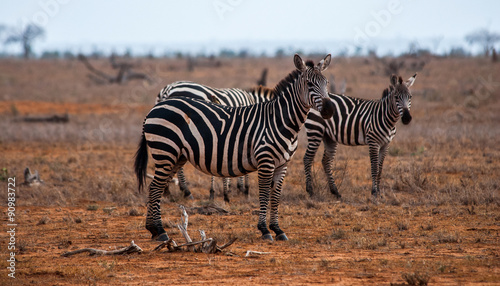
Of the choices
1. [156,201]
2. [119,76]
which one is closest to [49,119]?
[156,201]

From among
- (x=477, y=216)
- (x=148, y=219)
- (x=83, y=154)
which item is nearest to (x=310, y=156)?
(x=477, y=216)

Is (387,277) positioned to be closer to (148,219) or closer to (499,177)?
(148,219)

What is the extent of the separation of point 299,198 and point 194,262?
161 inches

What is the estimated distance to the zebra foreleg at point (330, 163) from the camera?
10.0 m

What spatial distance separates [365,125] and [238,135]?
150 inches

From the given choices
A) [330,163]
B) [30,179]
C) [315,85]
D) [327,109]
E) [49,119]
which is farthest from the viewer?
[49,119]

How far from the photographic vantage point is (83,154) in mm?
14672

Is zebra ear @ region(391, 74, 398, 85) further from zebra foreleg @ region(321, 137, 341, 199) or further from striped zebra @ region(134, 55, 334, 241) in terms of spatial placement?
striped zebra @ region(134, 55, 334, 241)

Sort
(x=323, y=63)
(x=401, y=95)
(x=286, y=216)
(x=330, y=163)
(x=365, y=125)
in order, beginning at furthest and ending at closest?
(x=330, y=163) < (x=365, y=125) < (x=401, y=95) < (x=286, y=216) < (x=323, y=63)

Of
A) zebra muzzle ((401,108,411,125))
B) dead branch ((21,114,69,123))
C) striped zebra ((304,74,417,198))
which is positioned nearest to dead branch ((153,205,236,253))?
striped zebra ((304,74,417,198))

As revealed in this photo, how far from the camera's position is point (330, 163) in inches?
408

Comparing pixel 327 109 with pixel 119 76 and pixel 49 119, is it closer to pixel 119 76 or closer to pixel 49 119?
pixel 49 119

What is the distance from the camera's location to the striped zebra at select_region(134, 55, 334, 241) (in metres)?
6.88

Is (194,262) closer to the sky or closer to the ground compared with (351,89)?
closer to the ground
